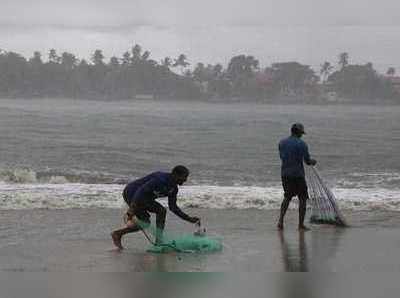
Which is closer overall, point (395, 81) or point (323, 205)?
point (323, 205)

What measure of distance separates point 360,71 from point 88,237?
150 m

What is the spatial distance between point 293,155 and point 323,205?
1.16 m

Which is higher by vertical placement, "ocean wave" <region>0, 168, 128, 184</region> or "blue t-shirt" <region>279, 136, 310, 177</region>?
"blue t-shirt" <region>279, 136, 310, 177</region>

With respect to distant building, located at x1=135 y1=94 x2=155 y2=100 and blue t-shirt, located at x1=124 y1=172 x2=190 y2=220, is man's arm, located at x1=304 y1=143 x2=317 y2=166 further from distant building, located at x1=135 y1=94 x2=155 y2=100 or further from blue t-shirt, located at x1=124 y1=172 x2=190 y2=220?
distant building, located at x1=135 y1=94 x2=155 y2=100

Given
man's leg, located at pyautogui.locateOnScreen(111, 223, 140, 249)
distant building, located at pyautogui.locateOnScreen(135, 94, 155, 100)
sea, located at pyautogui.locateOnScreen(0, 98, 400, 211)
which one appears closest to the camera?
→ man's leg, located at pyautogui.locateOnScreen(111, 223, 140, 249)

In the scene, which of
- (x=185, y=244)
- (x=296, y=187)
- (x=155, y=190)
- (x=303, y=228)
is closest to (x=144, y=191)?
(x=155, y=190)

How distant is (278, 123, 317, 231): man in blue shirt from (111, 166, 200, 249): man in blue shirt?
218 centimetres

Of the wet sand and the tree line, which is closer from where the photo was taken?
the wet sand

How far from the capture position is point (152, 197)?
9656 mm

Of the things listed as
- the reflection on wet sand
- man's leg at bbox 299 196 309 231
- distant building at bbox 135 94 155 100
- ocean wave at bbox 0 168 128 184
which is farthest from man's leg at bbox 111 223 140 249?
distant building at bbox 135 94 155 100

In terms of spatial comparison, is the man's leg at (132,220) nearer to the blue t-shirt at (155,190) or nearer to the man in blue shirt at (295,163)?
the blue t-shirt at (155,190)

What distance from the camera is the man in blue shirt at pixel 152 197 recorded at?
9.46 metres

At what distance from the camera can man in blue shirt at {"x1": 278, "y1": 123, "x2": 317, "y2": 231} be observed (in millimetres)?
11297

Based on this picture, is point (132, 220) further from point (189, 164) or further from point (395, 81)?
point (395, 81)
